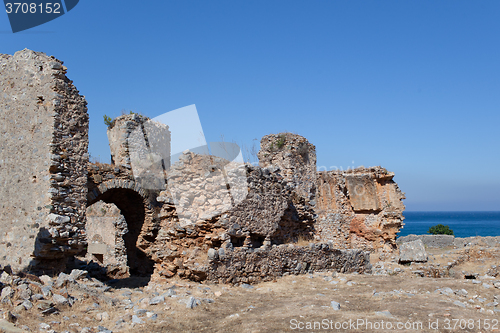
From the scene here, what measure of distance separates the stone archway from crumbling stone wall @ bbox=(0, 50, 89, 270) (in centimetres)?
255

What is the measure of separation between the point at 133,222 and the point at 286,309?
8.62 metres

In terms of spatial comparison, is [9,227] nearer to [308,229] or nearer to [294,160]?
[308,229]

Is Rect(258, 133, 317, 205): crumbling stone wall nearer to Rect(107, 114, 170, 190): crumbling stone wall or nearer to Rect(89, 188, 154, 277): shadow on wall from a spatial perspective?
Rect(107, 114, 170, 190): crumbling stone wall

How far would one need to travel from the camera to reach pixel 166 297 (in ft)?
18.6

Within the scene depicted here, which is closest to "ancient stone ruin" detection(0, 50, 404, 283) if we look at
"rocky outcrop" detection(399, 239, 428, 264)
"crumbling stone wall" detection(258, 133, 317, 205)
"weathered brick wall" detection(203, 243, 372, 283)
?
"weathered brick wall" detection(203, 243, 372, 283)

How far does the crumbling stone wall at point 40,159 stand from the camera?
7.75 m

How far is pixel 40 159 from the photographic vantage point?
7.97m

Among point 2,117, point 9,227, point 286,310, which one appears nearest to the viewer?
point 286,310

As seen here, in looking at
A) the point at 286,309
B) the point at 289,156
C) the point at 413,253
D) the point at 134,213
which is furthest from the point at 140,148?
the point at 413,253

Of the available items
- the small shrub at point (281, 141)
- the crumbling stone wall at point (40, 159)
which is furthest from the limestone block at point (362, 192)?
the crumbling stone wall at point (40, 159)

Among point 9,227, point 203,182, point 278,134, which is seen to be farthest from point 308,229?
point 9,227

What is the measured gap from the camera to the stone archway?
11.5 meters

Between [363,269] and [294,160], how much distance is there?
5.84m

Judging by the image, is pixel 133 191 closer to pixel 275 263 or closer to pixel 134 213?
pixel 134 213
